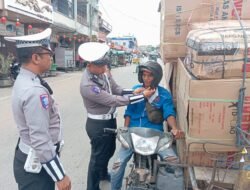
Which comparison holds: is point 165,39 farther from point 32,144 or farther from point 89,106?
point 32,144

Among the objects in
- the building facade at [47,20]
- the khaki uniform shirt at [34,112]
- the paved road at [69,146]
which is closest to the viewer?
the khaki uniform shirt at [34,112]

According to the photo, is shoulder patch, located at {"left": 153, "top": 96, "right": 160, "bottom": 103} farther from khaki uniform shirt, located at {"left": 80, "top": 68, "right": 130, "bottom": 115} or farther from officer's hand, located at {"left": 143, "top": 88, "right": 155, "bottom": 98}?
khaki uniform shirt, located at {"left": 80, "top": 68, "right": 130, "bottom": 115}

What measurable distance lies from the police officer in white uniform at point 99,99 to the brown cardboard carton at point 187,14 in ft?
1.69

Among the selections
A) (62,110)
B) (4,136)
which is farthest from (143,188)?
(62,110)

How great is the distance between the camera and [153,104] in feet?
8.45

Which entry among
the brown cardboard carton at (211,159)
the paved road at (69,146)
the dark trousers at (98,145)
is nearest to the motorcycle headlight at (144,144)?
the brown cardboard carton at (211,159)

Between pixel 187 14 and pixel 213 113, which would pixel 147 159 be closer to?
pixel 213 113

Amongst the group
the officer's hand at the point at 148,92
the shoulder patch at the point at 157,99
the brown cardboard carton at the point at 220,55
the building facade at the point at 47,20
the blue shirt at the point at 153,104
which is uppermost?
the building facade at the point at 47,20

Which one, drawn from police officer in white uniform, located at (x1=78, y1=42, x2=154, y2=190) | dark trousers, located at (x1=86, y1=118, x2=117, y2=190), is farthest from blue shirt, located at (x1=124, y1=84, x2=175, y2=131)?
dark trousers, located at (x1=86, y1=118, x2=117, y2=190)

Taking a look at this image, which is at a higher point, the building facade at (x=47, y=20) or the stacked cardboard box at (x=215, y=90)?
the building facade at (x=47, y=20)

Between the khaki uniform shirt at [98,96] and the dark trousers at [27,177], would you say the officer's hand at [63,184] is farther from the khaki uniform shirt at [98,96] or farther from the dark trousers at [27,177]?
the khaki uniform shirt at [98,96]

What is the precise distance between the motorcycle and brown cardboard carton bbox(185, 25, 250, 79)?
603 millimetres

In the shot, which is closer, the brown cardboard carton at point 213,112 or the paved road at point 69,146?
the brown cardboard carton at point 213,112

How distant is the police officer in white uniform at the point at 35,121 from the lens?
1636 mm
